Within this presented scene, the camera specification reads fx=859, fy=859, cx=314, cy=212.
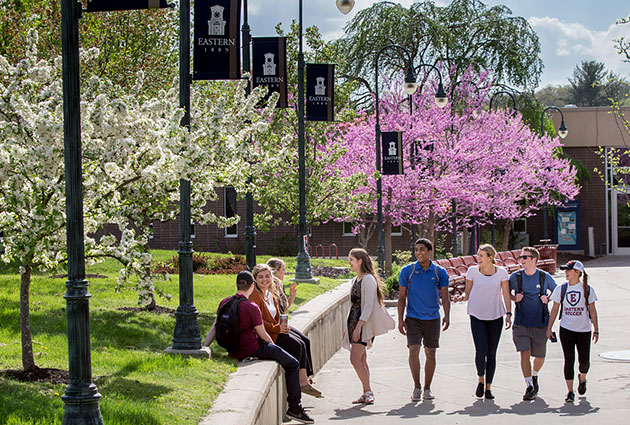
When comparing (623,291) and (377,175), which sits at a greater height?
(377,175)

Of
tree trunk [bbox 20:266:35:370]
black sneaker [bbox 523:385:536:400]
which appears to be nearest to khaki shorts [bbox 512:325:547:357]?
black sneaker [bbox 523:385:536:400]

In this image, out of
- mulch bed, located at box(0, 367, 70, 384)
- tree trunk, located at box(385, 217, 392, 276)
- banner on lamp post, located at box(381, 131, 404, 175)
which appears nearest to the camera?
mulch bed, located at box(0, 367, 70, 384)

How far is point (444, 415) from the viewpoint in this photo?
9.17 m

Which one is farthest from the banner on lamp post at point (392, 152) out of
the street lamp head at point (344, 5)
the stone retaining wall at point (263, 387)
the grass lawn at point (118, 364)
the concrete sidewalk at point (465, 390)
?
the stone retaining wall at point (263, 387)

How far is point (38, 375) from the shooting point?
27.0 ft

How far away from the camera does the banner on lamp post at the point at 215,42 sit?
11.2 m

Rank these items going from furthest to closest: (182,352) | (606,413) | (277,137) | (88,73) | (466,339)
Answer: (277,137) → (88,73) → (466,339) → (182,352) → (606,413)

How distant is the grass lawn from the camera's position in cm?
675

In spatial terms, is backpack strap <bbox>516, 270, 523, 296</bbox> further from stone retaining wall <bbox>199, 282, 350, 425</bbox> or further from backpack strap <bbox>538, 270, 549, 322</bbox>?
stone retaining wall <bbox>199, 282, 350, 425</bbox>

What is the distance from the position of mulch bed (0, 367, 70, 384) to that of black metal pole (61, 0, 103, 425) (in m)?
2.39

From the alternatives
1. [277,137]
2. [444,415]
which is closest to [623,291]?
[277,137]

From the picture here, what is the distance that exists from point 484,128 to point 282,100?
65.4 ft

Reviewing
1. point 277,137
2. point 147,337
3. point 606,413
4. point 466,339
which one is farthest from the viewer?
point 277,137

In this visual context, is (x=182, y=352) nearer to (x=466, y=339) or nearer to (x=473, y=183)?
(x=466, y=339)
